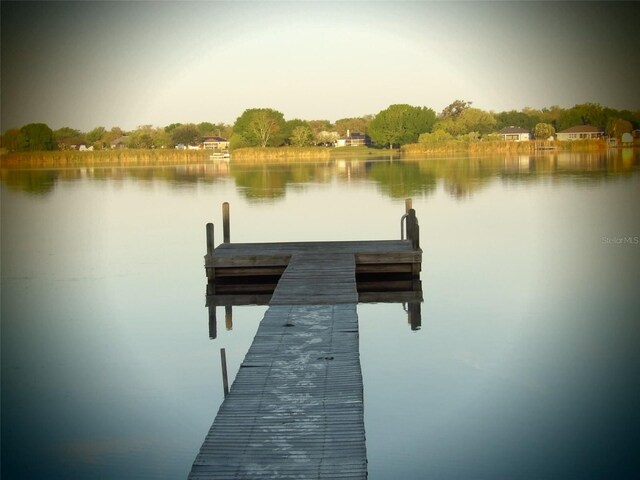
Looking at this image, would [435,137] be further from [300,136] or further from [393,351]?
[393,351]

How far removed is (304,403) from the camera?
29.2ft

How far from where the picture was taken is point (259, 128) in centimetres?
14225

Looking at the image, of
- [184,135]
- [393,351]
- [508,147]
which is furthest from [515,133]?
[393,351]

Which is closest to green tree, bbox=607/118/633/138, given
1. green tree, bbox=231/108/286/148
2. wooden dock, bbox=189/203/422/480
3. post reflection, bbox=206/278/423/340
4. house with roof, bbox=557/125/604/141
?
house with roof, bbox=557/125/604/141

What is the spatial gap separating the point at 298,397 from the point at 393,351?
16.5 ft

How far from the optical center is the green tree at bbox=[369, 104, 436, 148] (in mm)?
140000

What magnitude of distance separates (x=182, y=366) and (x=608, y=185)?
36.5 metres

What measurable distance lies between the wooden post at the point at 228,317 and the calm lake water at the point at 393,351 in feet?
0.43

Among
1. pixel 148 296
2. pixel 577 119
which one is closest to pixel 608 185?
pixel 148 296

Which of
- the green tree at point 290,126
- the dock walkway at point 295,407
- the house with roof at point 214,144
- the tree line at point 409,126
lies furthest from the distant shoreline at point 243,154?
the dock walkway at point 295,407

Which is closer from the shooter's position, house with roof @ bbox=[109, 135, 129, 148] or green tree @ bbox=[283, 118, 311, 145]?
green tree @ bbox=[283, 118, 311, 145]

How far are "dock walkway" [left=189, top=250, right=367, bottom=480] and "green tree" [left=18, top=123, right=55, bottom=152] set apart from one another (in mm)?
131337

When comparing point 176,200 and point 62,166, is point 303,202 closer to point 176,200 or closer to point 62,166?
point 176,200

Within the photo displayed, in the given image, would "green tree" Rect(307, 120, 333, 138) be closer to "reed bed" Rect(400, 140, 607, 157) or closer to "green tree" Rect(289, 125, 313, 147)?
"green tree" Rect(289, 125, 313, 147)
